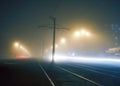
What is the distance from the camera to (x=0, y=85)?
16.1 metres

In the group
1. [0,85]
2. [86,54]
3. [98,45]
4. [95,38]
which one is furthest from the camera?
[95,38]

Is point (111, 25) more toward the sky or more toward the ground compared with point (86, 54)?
more toward the sky

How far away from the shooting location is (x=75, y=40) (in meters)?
104

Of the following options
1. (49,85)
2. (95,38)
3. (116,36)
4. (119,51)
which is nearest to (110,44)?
(95,38)

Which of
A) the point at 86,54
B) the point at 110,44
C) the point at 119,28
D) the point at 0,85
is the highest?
the point at 119,28

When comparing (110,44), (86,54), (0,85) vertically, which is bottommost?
(0,85)

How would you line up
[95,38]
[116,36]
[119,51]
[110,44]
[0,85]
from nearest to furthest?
[0,85], [119,51], [95,38], [110,44], [116,36]

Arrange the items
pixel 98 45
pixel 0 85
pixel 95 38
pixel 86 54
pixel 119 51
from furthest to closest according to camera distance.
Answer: pixel 95 38 → pixel 98 45 → pixel 86 54 → pixel 119 51 → pixel 0 85

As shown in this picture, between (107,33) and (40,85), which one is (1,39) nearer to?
(107,33)

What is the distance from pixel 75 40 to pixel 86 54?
8840 mm

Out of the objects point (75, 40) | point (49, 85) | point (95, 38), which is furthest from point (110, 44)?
point (49, 85)

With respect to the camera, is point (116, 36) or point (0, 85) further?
point (116, 36)

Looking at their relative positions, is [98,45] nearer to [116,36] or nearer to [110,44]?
[110,44]

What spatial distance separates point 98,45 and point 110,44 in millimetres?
31193
